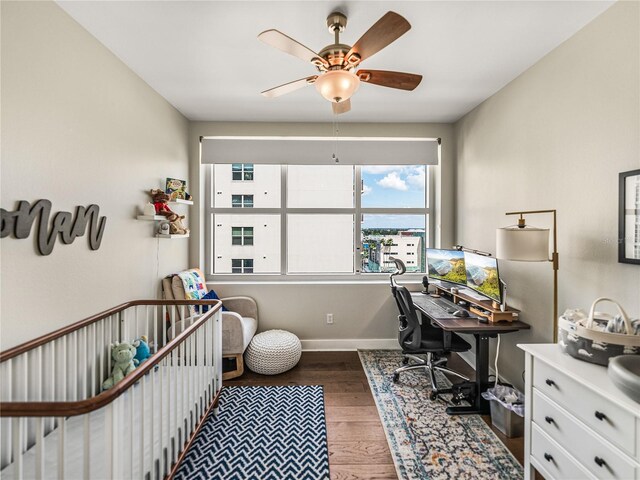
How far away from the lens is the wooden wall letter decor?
1.45 metres

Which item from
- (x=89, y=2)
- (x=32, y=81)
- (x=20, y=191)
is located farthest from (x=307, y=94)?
(x=20, y=191)

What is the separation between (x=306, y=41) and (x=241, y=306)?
101 inches

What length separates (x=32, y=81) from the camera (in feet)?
5.10

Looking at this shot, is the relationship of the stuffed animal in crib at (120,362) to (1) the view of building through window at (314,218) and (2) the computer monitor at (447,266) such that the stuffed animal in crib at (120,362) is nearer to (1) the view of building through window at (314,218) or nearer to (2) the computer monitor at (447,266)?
(1) the view of building through window at (314,218)

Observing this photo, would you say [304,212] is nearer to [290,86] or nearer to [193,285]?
[193,285]

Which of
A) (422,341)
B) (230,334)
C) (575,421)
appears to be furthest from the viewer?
(230,334)

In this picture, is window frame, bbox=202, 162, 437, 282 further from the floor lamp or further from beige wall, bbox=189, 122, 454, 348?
the floor lamp

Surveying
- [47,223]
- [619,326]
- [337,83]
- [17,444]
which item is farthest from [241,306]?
[619,326]

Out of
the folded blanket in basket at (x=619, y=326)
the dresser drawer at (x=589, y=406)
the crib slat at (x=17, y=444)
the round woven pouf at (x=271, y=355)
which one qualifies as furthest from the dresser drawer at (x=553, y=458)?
the crib slat at (x=17, y=444)

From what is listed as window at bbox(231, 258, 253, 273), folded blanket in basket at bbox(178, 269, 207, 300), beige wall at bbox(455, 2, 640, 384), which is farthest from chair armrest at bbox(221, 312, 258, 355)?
beige wall at bbox(455, 2, 640, 384)

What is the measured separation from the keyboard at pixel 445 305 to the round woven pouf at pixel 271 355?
1.39 metres

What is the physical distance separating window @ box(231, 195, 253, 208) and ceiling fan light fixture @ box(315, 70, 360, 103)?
2191 millimetres

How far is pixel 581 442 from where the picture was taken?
4.25 feet

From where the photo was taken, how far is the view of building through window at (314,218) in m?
3.68
